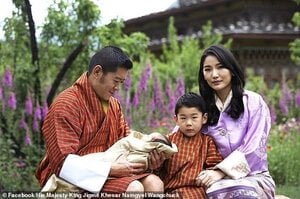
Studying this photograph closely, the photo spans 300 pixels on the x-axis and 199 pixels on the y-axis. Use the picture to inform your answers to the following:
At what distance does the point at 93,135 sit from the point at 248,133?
1.02 metres

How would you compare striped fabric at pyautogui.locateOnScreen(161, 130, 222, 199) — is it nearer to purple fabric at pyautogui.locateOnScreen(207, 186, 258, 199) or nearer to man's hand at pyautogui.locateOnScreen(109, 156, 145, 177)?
purple fabric at pyautogui.locateOnScreen(207, 186, 258, 199)

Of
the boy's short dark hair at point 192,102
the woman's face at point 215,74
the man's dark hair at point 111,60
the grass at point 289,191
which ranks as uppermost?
the man's dark hair at point 111,60

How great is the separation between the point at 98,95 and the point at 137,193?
26.0 inches

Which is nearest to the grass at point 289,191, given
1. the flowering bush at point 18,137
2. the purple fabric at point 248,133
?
the flowering bush at point 18,137

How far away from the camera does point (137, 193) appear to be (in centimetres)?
380

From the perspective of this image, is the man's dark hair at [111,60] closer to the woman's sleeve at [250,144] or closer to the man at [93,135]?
the man at [93,135]

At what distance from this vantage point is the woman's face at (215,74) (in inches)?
176

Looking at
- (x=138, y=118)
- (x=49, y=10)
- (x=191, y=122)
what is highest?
(x=49, y=10)

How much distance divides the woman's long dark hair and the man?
2.19 ft

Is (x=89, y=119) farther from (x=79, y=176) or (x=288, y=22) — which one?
(x=288, y=22)

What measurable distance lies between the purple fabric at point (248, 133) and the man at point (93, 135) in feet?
1.85

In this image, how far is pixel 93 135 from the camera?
13.3ft

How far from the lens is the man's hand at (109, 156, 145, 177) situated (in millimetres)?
3916

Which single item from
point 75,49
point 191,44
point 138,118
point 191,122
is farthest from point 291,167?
point 191,44
